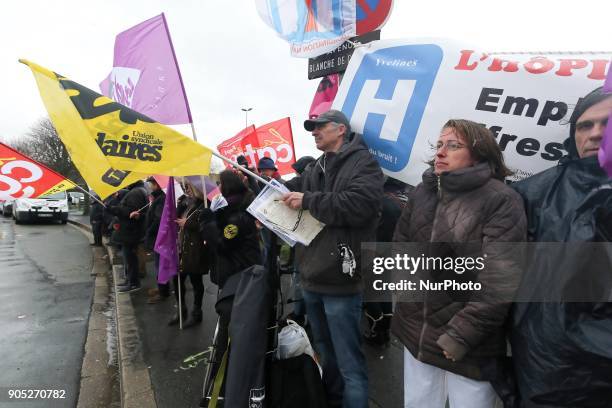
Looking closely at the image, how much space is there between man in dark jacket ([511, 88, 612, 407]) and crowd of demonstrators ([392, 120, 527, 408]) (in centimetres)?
9

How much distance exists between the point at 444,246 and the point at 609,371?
650 millimetres

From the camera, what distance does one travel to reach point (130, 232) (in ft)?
19.1

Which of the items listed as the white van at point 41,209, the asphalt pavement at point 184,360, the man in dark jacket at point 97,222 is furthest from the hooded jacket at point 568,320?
the white van at point 41,209

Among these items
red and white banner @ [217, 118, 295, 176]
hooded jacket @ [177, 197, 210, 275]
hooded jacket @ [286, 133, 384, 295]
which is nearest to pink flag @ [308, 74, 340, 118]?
hooded jacket @ [286, 133, 384, 295]

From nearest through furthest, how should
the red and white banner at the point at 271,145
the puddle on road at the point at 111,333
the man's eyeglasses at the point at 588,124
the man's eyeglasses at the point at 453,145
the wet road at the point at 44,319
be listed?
1. the man's eyeglasses at the point at 588,124
2. the man's eyeglasses at the point at 453,145
3. the wet road at the point at 44,319
4. the puddle on road at the point at 111,333
5. the red and white banner at the point at 271,145

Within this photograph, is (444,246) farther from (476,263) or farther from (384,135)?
(384,135)

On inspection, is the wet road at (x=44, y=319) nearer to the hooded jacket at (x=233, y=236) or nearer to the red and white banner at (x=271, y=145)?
the hooded jacket at (x=233, y=236)

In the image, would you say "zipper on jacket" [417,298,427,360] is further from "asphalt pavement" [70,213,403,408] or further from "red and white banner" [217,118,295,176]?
"red and white banner" [217,118,295,176]

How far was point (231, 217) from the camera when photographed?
328 centimetres

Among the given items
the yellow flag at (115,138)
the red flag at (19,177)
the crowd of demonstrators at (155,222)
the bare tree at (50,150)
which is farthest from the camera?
the bare tree at (50,150)

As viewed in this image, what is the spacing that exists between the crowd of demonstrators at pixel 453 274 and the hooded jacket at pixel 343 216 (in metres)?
0.32

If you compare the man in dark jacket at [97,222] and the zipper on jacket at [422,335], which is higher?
the zipper on jacket at [422,335]

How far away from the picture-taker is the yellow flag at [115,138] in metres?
2.34

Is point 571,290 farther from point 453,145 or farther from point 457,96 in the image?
point 457,96
